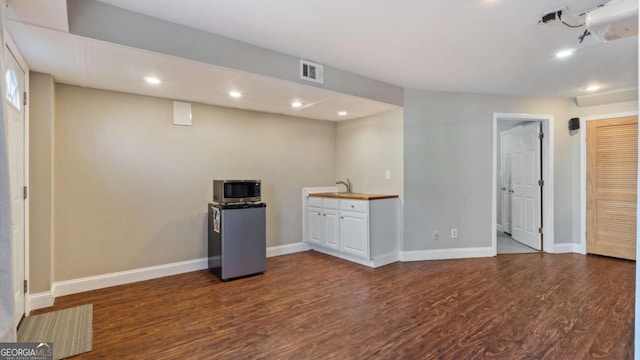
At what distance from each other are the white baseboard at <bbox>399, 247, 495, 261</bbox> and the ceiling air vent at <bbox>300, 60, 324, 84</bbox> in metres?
2.53

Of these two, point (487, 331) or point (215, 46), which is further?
point (215, 46)

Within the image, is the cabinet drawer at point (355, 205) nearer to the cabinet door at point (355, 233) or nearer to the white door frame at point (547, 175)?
the cabinet door at point (355, 233)

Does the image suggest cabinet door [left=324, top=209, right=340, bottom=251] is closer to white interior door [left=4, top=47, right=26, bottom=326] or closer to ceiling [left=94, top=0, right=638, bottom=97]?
ceiling [left=94, top=0, right=638, bottom=97]

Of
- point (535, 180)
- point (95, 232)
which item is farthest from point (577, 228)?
point (95, 232)

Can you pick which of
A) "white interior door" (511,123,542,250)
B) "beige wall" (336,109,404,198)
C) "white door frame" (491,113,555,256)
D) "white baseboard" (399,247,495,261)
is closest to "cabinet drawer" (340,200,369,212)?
"beige wall" (336,109,404,198)

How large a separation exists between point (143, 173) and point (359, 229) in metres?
2.63

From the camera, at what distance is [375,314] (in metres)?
2.61

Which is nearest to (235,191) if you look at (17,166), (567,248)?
(17,166)

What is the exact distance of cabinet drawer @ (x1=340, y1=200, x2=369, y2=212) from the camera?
3904 millimetres

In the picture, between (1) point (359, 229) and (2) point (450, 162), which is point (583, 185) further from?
(1) point (359, 229)

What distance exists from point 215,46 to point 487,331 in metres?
3.08

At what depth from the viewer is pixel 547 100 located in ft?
15.0

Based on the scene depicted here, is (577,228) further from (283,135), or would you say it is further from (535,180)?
(283,135)

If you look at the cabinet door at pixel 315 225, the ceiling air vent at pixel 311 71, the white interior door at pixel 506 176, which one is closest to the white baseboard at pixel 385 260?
the cabinet door at pixel 315 225
